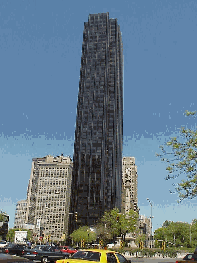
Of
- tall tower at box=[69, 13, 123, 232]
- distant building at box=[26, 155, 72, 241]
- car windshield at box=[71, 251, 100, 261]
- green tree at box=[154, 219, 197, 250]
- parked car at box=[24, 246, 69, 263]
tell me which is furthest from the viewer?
distant building at box=[26, 155, 72, 241]

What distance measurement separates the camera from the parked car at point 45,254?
32969mm

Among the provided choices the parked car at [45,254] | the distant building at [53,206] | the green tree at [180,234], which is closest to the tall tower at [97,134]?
the distant building at [53,206]

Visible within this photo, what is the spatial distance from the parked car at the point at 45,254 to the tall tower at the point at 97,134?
126 m

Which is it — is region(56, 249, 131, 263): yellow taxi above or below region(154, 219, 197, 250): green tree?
above

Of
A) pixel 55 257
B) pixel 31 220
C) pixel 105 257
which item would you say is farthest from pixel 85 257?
pixel 31 220

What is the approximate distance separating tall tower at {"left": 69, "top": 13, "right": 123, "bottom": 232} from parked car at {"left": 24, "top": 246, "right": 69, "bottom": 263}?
126 m

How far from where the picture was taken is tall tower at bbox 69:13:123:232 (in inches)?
6434

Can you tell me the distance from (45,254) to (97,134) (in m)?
139

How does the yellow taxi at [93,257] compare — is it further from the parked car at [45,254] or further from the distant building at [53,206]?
the distant building at [53,206]

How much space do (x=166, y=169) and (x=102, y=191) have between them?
145 meters

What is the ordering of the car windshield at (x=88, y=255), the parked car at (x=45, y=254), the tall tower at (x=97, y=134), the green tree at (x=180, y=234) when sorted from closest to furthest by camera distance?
1. the car windshield at (x=88, y=255)
2. the parked car at (x=45, y=254)
3. the green tree at (x=180, y=234)
4. the tall tower at (x=97, y=134)

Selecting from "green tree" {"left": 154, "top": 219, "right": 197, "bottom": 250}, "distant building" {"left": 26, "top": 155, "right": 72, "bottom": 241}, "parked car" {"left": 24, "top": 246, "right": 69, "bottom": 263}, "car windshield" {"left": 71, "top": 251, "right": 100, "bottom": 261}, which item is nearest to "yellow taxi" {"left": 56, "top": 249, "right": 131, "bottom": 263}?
"car windshield" {"left": 71, "top": 251, "right": 100, "bottom": 261}

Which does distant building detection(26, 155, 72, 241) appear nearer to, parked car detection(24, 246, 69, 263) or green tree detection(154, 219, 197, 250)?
green tree detection(154, 219, 197, 250)

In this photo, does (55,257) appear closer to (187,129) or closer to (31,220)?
(187,129)
